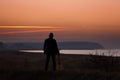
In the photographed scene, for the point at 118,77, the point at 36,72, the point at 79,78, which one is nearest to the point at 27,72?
the point at 36,72

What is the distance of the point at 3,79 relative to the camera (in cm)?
2150

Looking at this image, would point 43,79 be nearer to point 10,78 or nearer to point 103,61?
point 10,78

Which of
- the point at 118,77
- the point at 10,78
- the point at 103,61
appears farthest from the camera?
the point at 103,61

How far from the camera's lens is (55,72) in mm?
20797

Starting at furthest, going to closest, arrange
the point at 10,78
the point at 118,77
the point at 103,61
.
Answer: the point at 103,61, the point at 10,78, the point at 118,77

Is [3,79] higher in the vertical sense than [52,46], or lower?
lower

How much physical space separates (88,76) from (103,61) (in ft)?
24.4

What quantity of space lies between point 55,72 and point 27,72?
1807mm

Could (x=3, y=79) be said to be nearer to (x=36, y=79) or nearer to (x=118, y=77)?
(x=36, y=79)

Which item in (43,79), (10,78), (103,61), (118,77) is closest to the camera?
(118,77)

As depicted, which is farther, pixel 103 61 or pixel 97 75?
pixel 103 61

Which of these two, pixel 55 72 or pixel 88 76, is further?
pixel 55 72

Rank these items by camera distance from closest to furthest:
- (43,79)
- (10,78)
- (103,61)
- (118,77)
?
(118,77) → (43,79) → (10,78) → (103,61)

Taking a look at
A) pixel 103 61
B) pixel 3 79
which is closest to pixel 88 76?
pixel 3 79
